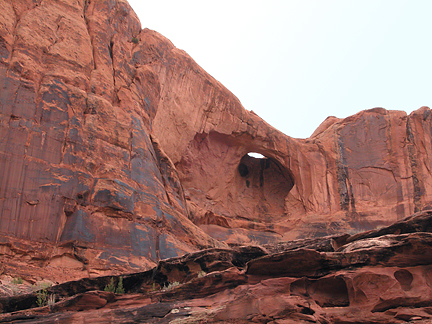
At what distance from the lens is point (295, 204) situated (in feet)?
118

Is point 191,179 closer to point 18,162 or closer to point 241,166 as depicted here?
point 241,166

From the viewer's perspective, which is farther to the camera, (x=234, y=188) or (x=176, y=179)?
(x=234, y=188)

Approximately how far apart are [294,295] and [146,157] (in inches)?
552

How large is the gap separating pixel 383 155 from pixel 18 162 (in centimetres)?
2504

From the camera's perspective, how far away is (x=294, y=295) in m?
11.0

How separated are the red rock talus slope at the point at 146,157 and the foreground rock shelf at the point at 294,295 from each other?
6718 mm

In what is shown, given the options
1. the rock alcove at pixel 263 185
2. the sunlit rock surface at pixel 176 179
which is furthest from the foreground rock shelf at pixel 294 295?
the rock alcove at pixel 263 185

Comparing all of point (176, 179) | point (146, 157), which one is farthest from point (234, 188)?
point (146, 157)

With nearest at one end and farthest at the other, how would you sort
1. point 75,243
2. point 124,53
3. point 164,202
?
point 75,243 < point 164,202 < point 124,53

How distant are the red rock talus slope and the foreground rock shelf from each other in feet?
22.0

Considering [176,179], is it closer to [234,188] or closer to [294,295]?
[234,188]

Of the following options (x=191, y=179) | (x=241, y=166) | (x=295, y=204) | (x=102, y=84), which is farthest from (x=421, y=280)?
(x=241, y=166)

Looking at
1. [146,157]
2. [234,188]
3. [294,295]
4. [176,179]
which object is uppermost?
[234,188]

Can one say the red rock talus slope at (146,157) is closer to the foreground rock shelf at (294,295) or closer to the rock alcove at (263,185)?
the rock alcove at (263,185)
